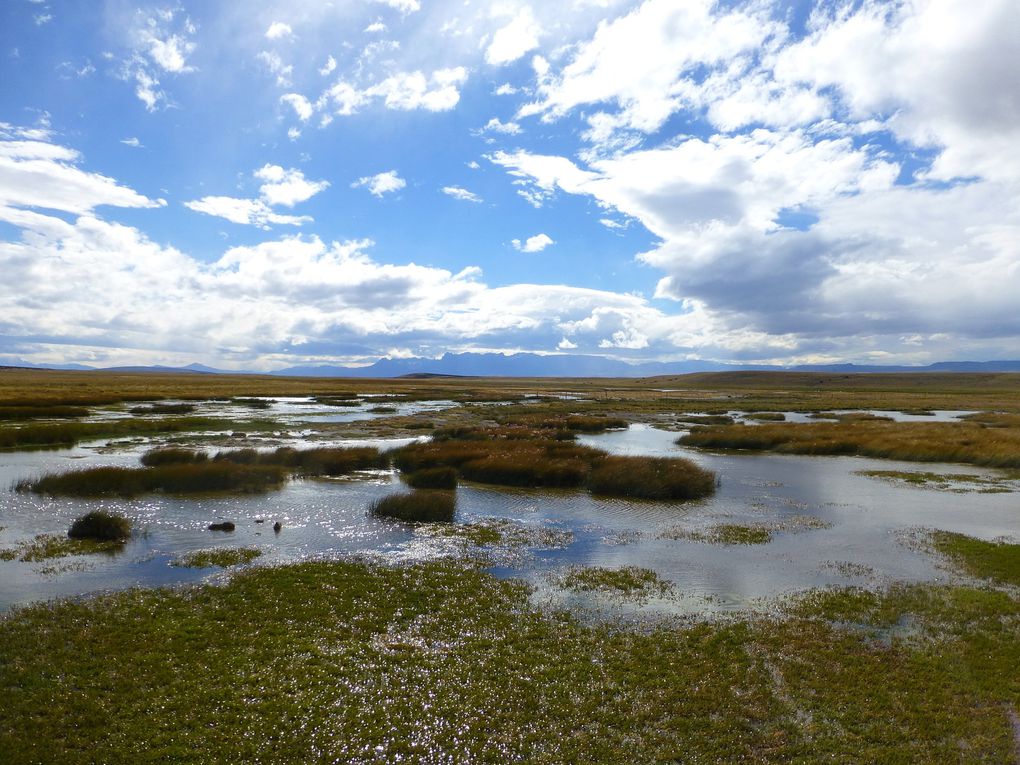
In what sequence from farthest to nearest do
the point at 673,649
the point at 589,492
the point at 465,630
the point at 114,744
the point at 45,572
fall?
the point at 589,492
the point at 45,572
the point at 465,630
the point at 673,649
the point at 114,744

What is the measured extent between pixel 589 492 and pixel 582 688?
21.0 metres

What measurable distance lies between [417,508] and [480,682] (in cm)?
1438

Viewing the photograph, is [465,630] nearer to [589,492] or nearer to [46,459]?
[589,492]

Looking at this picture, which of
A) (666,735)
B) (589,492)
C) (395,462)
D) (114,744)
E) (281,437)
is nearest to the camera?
(114,744)

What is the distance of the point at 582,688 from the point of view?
11.6m

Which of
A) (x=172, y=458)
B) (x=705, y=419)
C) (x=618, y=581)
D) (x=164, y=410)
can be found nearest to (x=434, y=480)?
(x=618, y=581)

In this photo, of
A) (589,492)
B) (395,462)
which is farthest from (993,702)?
(395,462)

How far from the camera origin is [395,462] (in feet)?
124

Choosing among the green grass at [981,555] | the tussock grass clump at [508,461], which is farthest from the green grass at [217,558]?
the green grass at [981,555]

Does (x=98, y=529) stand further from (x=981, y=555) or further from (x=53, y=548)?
(x=981, y=555)

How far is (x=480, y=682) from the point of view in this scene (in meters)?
11.8

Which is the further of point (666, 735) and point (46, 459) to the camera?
point (46, 459)

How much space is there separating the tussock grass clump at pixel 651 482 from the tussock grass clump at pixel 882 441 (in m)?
20.6

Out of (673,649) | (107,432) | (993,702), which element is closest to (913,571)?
(993,702)
